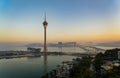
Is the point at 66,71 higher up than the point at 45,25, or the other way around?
the point at 45,25

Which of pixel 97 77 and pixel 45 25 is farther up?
pixel 45 25

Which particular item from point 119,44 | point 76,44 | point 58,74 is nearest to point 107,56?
point 58,74

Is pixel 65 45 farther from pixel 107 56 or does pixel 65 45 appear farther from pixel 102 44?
pixel 107 56

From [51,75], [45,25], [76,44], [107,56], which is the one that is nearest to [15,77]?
[51,75]

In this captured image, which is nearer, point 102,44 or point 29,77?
point 29,77

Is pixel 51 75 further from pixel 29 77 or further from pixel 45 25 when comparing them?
pixel 45 25

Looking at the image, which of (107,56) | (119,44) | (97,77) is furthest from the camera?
(119,44)

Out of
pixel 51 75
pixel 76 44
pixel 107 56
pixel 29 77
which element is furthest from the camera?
pixel 76 44

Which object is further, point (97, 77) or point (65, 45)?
point (65, 45)

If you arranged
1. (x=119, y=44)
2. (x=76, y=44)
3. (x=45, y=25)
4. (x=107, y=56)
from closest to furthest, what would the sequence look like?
(x=45, y=25) < (x=107, y=56) < (x=119, y=44) < (x=76, y=44)
